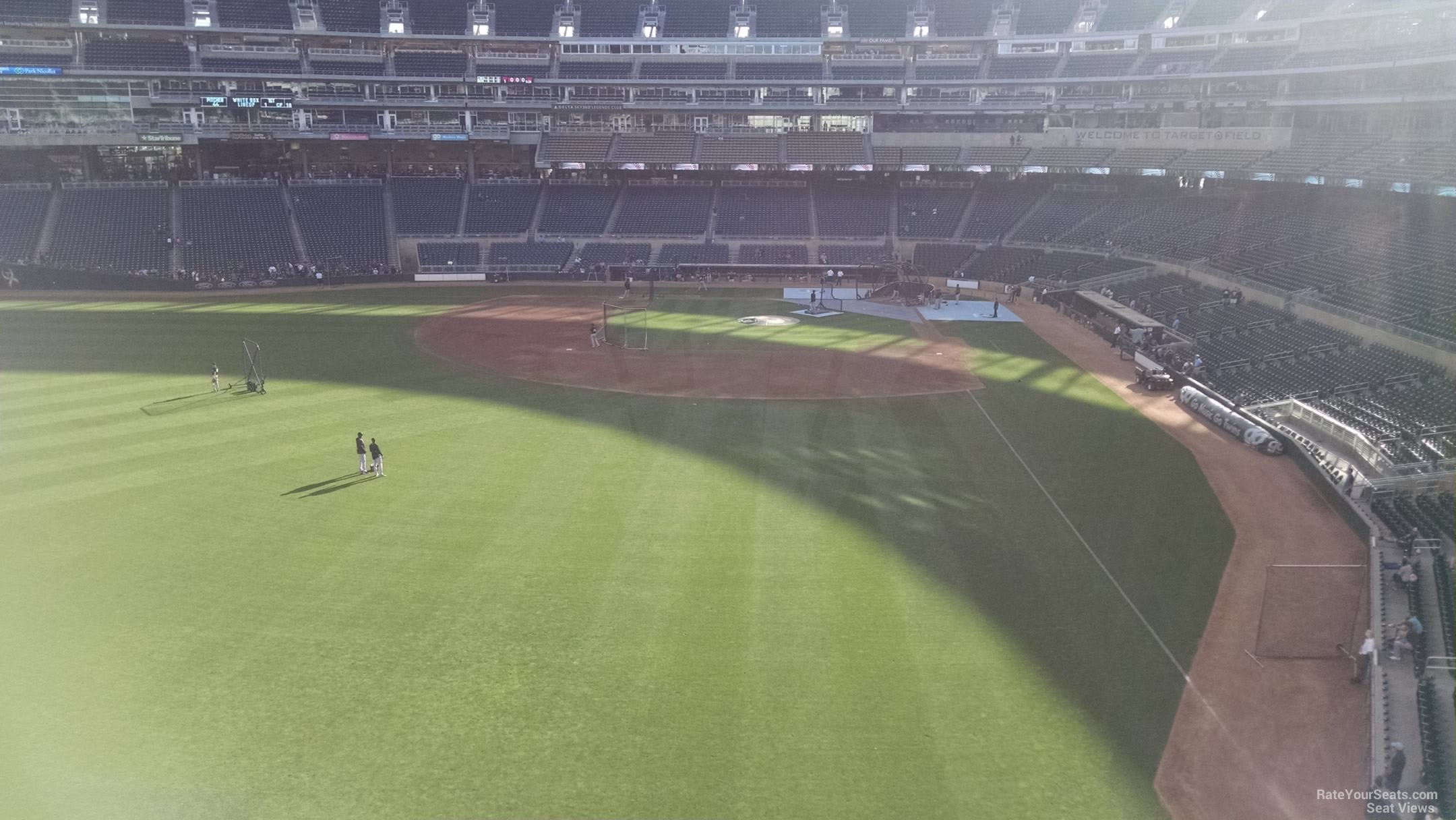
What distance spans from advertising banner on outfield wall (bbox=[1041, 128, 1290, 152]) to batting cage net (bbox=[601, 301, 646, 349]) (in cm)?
4094

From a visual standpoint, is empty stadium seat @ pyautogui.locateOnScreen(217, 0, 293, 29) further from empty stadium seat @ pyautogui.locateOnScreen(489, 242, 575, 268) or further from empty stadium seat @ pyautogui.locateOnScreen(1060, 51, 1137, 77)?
empty stadium seat @ pyautogui.locateOnScreen(1060, 51, 1137, 77)

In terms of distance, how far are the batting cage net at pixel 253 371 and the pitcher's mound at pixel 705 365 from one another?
24.4ft

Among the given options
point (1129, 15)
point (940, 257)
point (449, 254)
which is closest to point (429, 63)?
point (449, 254)

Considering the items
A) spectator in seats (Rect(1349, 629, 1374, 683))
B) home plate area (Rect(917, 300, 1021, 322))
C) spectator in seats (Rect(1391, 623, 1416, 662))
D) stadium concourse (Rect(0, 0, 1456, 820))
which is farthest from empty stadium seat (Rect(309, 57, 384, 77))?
spectator in seats (Rect(1391, 623, 1416, 662))

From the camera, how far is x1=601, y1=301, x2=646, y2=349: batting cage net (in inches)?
1725

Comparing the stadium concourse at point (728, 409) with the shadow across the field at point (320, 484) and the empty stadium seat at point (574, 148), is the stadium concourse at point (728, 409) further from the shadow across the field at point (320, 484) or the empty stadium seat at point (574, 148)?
the empty stadium seat at point (574, 148)

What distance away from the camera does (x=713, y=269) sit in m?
66.9

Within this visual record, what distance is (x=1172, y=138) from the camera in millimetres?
64750

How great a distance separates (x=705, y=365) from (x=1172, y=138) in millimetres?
46467

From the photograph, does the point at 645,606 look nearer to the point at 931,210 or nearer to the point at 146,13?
the point at 931,210

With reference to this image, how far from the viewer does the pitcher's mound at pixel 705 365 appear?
3588 cm

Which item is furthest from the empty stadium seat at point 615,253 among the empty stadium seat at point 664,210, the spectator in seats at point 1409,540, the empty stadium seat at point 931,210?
the spectator in seats at point 1409,540

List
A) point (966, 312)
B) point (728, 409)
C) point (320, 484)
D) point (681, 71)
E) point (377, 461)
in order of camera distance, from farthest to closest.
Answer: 1. point (681, 71)
2. point (966, 312)
3. point (728, 409)
4. point (377, 461)
5. point (320, 484)

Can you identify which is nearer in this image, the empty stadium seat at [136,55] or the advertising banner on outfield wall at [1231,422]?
the advertising banner on outfield wall at [1231,422]
